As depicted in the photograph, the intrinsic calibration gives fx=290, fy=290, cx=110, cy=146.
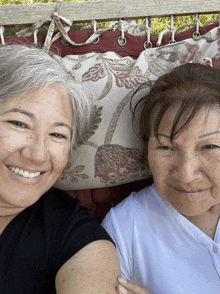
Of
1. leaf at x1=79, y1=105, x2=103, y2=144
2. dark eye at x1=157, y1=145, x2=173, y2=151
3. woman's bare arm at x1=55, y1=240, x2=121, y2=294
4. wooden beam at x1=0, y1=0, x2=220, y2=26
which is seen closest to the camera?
woman's bare arm at x1=55, y1=240, x2=121, y2=294

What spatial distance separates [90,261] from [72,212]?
26 centimetres

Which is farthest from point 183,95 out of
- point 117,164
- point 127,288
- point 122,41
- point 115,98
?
point 127,288

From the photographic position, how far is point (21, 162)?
1.22m

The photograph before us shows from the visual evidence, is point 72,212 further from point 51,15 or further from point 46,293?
point 51,15

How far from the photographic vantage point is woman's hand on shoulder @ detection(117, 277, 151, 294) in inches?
49.1

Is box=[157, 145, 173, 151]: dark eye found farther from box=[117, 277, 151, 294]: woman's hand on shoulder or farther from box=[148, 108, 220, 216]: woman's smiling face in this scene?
box=[117, 277, 151, 294]: woman's hand on shoulder

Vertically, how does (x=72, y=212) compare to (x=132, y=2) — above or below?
below

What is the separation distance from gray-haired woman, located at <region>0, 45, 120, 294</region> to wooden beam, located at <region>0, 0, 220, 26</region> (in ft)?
1.35

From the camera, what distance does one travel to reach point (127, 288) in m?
1.32

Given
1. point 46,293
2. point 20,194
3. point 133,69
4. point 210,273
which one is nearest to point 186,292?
point 210,273

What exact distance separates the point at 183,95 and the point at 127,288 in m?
0.90

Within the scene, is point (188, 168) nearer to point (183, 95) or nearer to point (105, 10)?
point (183, 95)

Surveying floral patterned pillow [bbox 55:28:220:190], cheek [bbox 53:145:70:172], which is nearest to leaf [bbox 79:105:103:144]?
floral patterned pillow [bbox 55:28:220:190]

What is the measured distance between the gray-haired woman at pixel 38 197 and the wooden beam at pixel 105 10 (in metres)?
0.41
